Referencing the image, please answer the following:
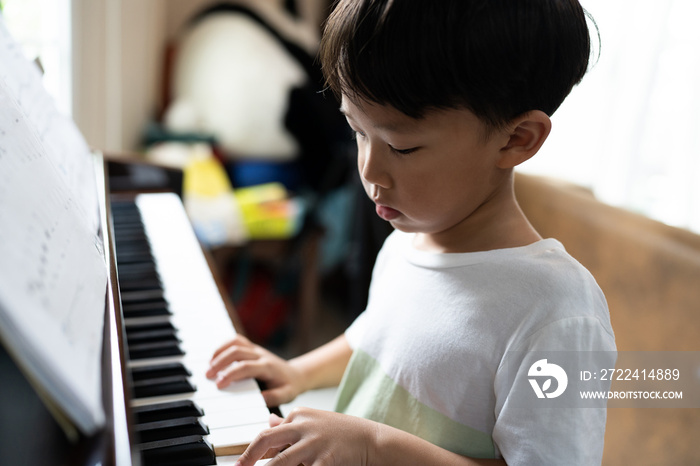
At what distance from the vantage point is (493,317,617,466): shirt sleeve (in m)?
0.69

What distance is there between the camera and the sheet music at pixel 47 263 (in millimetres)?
416

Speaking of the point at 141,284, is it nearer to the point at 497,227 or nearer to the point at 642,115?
the point at 497,227

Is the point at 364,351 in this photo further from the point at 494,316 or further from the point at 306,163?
the point at 306,163

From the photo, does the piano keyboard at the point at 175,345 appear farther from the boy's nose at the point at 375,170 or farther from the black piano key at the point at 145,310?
the boy's nose at the point at 375,170

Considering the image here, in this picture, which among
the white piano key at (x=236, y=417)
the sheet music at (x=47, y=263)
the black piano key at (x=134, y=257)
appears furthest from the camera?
the black piano key at (x=134, y=257)

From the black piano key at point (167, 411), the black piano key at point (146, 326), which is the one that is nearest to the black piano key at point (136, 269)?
the black piano key at point (146, 326)

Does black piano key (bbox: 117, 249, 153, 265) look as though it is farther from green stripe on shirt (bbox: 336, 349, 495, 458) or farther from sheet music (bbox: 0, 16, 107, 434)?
green stripe on shirt (bbox: 336, 349, 495, 458)

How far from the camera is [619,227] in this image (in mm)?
1236

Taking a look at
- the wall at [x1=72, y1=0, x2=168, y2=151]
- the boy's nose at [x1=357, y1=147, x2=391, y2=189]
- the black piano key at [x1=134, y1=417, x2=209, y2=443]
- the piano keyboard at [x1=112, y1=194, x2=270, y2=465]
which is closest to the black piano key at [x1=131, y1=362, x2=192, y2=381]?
the piano keyboard at [x1=112, y1=194, x2=270, y2=465]

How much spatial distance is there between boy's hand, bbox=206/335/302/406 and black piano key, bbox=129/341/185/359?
0.06 m

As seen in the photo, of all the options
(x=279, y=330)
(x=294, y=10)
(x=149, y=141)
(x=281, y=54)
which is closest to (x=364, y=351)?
(x=279, y=330)

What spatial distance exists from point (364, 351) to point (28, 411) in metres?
0.44

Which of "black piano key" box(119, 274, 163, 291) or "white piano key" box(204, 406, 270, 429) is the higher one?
"black piano key" box(119, 274, 163, 291)

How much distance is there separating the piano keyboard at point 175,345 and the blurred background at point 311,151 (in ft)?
1.05
